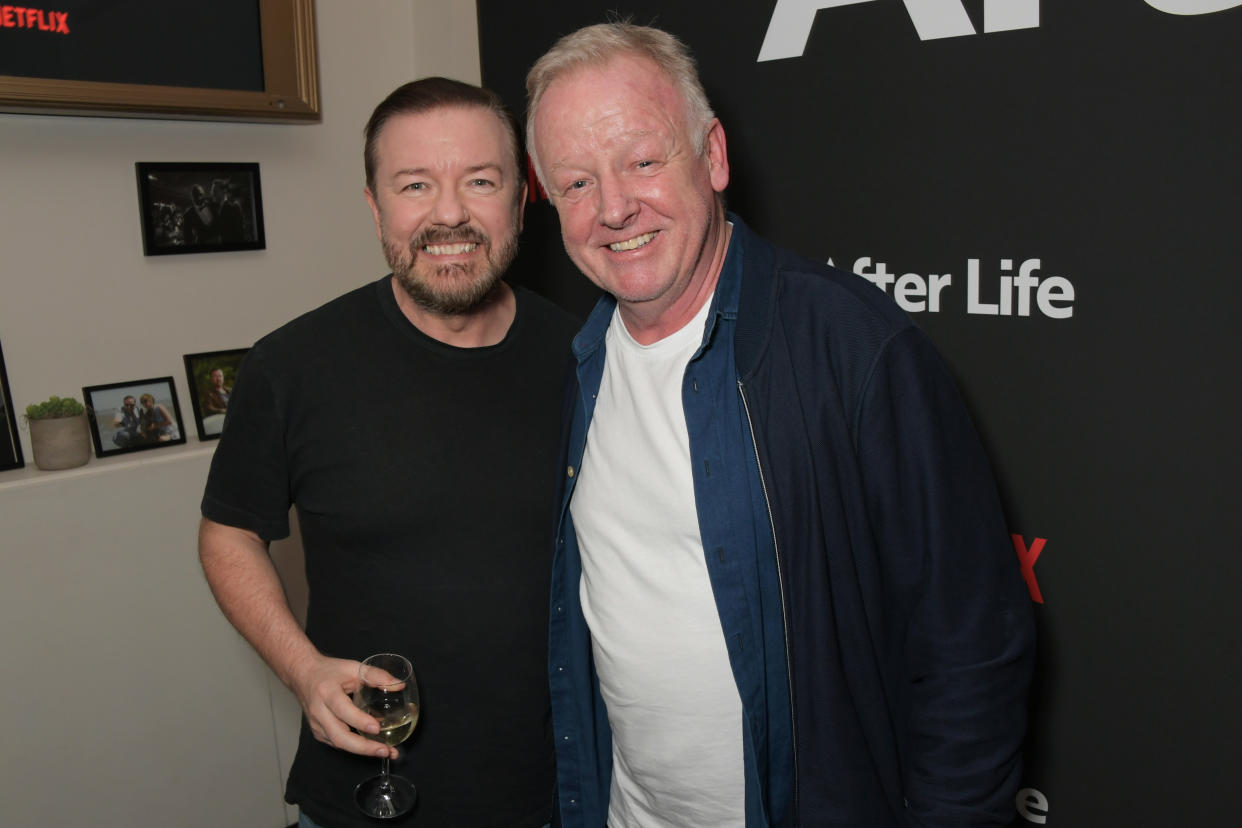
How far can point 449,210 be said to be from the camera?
177 cm

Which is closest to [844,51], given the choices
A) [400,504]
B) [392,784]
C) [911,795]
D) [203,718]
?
[400,504]

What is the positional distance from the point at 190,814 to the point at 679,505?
7.12ft

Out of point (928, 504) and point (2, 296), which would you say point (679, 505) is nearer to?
point (928, 504)

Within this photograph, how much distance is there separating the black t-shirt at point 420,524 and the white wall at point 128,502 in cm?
104

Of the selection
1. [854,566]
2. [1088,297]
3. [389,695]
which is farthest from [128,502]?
[1088,297]

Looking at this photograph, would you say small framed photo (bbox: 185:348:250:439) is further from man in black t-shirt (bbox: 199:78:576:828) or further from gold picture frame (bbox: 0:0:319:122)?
man in black t-shirt (bbox: 199:78:576:828)

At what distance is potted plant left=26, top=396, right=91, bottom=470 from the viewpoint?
98.8 inches

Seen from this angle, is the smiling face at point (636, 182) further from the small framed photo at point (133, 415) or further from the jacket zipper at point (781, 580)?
the small framed photo at point (133, 415)

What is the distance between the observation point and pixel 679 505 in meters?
1.46

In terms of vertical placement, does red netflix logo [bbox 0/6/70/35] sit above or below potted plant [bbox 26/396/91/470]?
above

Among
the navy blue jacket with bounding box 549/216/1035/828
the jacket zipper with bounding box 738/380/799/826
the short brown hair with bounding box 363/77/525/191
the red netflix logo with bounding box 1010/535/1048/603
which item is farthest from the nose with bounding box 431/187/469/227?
the red netflix logo with bounding box 1010/535/1048/603

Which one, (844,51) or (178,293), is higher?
(844,51)

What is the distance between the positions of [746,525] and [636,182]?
0.57 meters

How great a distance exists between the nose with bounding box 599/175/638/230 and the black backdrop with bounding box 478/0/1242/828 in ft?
2.22
